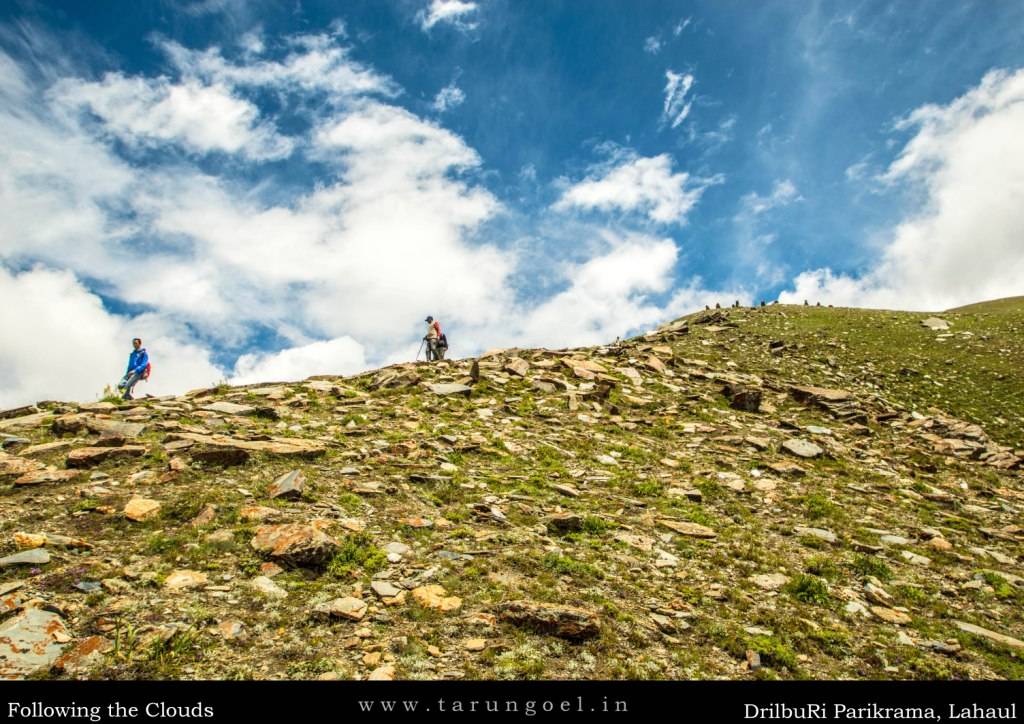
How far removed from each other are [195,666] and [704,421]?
57.3 feet

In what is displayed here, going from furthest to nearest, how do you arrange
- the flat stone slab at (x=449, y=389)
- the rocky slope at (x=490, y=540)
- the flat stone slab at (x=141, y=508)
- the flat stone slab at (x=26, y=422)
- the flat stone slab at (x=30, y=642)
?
the flat stone slab at (x=449, y=389) → the flat stone slab at (x=26, y=422) → the flat stone slab at (x=141, y=508) → the rocky slope at (x=490, y=540) → the flat stone slab at (x=30, y=642)

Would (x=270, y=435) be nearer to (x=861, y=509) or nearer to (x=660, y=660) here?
(x=660, y=660)

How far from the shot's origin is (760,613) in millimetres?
8195

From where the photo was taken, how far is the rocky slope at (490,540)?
6.64 m

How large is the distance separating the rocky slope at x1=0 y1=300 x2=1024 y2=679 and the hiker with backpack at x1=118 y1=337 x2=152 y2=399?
180 inches

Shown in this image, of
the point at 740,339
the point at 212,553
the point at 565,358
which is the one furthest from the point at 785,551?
the point at 740,339

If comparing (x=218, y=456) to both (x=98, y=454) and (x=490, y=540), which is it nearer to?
(x=98, y=454)

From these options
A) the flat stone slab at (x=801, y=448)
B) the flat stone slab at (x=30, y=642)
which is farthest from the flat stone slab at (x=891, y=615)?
the flat stone slab at (x=30, y=642)

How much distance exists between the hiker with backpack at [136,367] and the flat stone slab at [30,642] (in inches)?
678

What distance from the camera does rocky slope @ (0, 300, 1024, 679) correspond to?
664 cm

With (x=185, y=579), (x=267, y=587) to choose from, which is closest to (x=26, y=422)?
(x=185, y=579)

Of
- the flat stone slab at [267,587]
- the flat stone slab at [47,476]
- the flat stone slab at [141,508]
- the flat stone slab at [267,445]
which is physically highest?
the flat stone slab at [267,445]

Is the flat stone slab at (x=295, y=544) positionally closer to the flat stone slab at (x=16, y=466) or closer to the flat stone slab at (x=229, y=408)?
the flat stone slab at (x=16, y=466)

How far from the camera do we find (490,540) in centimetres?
971
